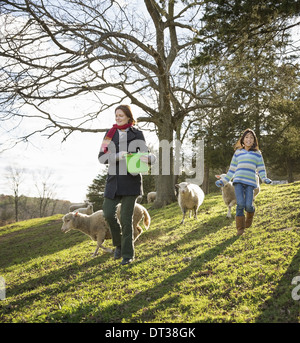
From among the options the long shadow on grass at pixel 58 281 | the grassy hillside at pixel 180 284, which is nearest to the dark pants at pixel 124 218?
the grassy hillside at pixel 180 284

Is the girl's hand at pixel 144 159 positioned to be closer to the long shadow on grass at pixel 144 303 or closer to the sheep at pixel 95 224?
the long shadow on grass at pixel 144 303

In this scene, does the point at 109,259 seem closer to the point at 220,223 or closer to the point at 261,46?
the point at 220,223

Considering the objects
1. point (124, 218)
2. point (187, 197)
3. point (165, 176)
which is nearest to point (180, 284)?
point (124, 218)

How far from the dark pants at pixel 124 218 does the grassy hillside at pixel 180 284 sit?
467mm

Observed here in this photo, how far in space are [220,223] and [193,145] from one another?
70.0ft

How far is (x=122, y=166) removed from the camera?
4992mm

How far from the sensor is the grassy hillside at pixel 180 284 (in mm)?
3572

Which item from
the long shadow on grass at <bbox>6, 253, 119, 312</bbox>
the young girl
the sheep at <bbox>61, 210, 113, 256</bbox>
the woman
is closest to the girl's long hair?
the young girl

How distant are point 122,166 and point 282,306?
9.90 feet

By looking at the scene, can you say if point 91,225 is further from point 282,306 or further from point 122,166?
point 282,306

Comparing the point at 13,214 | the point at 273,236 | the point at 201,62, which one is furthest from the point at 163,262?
the point at 13,214

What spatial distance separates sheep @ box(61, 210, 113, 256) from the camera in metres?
7.38

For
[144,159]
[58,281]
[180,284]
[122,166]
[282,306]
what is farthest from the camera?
[58,281]

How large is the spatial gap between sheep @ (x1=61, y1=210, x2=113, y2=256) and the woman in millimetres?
2248
